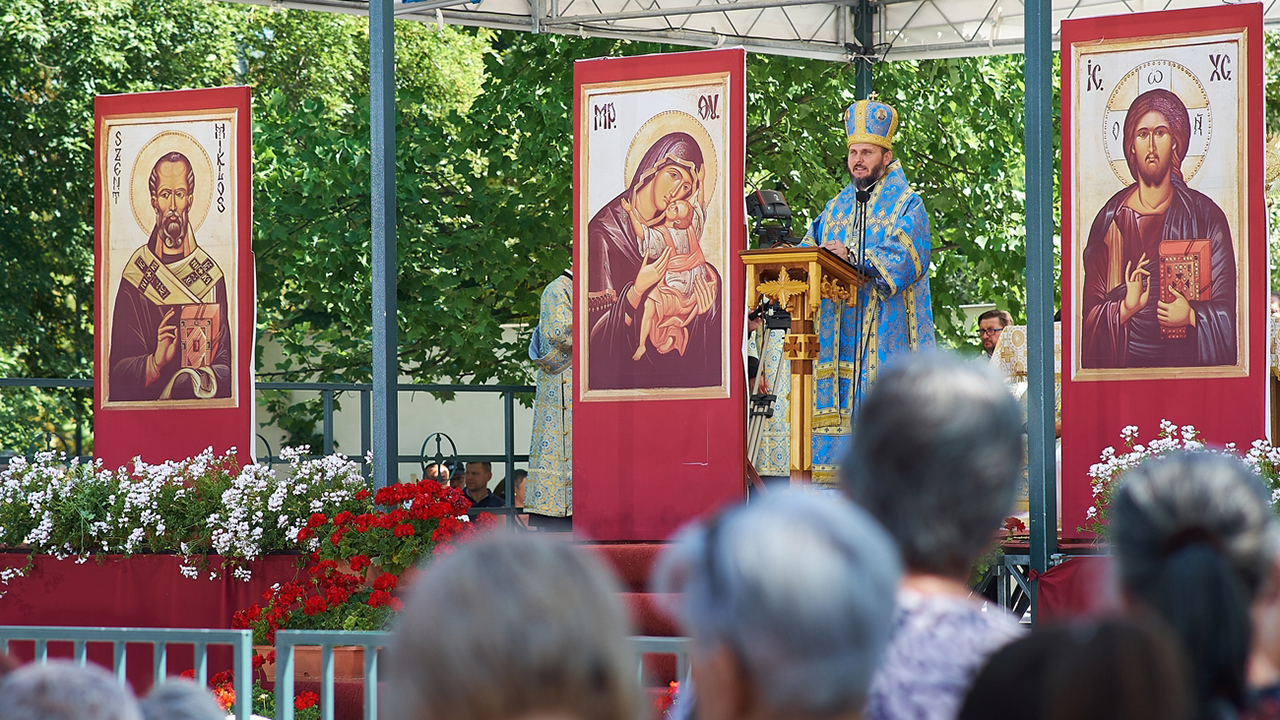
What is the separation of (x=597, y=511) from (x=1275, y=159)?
17.5ft

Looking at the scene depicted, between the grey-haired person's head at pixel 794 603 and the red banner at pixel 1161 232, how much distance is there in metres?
5.53

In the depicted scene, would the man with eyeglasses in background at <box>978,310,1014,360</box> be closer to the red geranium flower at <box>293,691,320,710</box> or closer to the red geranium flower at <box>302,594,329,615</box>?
the red geranium flower at <box>302,594,329,615</box>

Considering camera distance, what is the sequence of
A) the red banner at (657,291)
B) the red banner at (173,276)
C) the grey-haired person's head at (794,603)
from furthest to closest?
the red banner at (173,276)
the red banner at (657,291)
the grey-haired person's head at (794,603)

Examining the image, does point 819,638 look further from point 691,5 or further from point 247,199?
point 691,5

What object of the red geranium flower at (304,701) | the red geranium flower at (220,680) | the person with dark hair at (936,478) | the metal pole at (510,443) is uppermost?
the person with dark hair at (936,478)

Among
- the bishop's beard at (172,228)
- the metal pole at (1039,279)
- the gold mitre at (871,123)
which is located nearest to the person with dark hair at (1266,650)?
the metal pole at (1039,279)

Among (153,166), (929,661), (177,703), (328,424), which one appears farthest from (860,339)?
(177,703)

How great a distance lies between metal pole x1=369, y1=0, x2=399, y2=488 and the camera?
23.0 ft

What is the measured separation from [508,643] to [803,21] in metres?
10.1

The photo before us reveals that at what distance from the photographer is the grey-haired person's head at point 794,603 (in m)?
1.56

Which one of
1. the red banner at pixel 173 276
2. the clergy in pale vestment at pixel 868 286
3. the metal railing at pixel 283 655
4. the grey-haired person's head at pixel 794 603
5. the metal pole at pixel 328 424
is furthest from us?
the metal pole at pixel 328 424

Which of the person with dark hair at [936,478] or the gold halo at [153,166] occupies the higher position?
the gold halo at [153,166]

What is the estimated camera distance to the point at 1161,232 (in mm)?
6906

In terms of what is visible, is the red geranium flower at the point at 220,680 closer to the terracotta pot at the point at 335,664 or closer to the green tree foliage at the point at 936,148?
the terracotta pot at the point at 335,664
